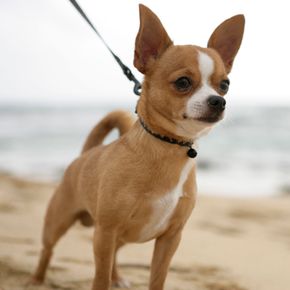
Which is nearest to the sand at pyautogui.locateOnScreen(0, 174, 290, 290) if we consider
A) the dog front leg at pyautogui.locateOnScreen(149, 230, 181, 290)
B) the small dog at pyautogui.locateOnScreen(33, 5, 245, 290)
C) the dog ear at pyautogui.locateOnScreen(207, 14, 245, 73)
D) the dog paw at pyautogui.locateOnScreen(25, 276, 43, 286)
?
the dog paw at pyautogui.locateOnScreen(25, 276, 43, 286)

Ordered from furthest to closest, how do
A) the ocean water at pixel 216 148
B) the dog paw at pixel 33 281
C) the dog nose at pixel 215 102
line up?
1. the ocean water at pixel 216 148
2. the dog paw at pixel 33 281
3. the dog nose at pixel 215 102

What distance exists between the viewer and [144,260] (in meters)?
4.52

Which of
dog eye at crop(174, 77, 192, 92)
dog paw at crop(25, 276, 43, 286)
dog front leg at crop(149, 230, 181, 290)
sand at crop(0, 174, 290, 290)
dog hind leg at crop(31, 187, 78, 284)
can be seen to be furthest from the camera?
sand at crop(0, 174, 290, 290)

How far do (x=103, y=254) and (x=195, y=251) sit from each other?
7.18ft

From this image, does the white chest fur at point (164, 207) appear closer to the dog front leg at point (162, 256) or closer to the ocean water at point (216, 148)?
the dog front leg at point (162, 256)

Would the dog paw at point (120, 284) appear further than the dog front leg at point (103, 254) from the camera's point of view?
Yes

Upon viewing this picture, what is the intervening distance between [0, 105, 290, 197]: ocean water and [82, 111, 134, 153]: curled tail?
11.6 feet

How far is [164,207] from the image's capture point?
2.82 metres

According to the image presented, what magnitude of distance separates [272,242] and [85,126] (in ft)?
49.4

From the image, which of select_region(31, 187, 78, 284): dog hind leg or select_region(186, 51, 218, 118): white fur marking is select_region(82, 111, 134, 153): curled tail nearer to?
select_region(31, 187, 78, 284): dog hind leg

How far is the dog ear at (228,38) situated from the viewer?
311cm

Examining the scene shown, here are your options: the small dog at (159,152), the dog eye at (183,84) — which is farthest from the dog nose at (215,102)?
the dog eye at (183,84)

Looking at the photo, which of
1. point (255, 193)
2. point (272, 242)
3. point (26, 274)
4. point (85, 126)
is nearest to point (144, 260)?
point (26, 274)

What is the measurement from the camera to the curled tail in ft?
12.3
